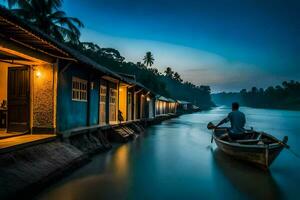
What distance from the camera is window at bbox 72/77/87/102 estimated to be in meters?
10.3

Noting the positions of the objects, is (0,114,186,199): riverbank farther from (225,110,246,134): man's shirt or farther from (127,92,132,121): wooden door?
(127,92,132,121): wooden door

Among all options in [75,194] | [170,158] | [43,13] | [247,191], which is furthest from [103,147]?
[43,13]

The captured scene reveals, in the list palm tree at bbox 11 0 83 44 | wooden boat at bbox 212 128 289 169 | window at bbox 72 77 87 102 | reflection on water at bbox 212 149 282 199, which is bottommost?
reflection on water at bbox 212 149 282 199

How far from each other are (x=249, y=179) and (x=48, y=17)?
25.5m

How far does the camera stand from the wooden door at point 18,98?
28.4ft

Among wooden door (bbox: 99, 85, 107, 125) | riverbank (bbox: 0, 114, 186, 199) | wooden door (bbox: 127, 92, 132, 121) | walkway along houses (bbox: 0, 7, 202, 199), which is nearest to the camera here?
riverbank (bbox: 0, 114, 186, 199)

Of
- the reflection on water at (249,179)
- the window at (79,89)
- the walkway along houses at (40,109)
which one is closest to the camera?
the walkway along houses at (40,109)

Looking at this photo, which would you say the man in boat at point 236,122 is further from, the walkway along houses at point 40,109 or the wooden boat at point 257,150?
the walkway along houses at point 40,109

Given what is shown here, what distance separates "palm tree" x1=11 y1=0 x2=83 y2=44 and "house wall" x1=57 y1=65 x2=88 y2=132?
17.0 metres

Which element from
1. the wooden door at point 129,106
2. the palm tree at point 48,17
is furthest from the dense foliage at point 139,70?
the wooden door at point 129,106

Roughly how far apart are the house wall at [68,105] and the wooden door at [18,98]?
1.05 meters

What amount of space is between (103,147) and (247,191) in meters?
6.74

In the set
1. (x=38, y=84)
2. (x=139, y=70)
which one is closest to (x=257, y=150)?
(x=38, y=84)

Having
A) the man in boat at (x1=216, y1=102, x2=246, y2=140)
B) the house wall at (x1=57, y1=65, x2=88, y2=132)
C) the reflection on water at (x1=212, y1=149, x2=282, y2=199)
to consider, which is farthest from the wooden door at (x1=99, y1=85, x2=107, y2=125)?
the man in boat at (x1=216, y1=102, x2=246, y2=140)
